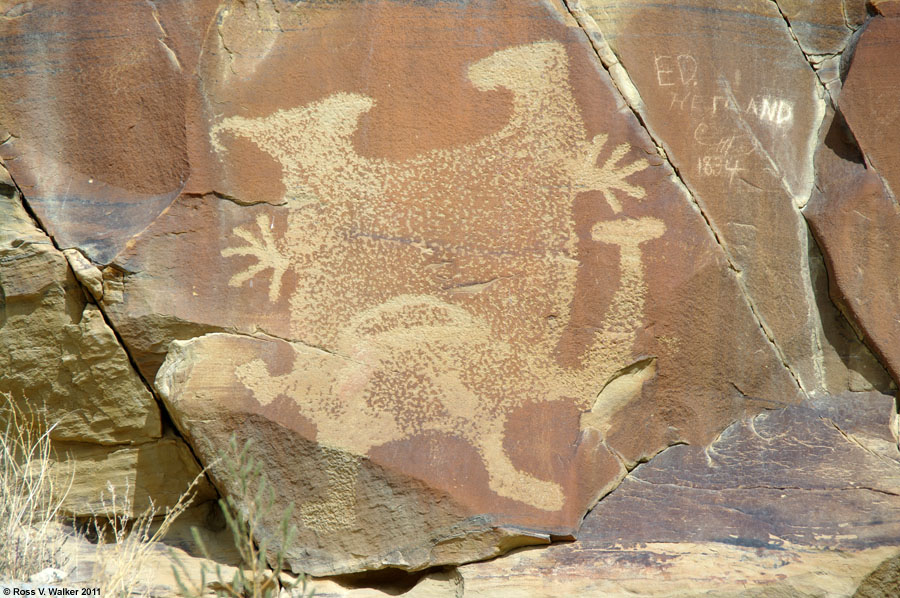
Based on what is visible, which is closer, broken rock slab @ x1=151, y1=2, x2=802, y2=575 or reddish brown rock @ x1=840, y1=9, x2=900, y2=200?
broken rock slab @ x1=151, y1=2, x2=802, y2=575

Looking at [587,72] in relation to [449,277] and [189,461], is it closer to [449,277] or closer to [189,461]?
[449,277]

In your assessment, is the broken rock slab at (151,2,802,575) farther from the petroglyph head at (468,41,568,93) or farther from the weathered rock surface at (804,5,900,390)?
the weathered rock surface at (804,5,900,390)

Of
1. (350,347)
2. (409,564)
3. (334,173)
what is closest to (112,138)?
(334,173)

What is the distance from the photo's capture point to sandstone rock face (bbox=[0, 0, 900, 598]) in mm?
1876

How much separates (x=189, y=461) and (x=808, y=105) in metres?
1.93

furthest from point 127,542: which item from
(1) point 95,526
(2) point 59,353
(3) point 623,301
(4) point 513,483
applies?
(3) point 623,301

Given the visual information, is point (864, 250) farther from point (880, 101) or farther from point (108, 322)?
point (108, 322)

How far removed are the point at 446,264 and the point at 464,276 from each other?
0.18 feet

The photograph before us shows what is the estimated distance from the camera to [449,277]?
A: 195 centimetres

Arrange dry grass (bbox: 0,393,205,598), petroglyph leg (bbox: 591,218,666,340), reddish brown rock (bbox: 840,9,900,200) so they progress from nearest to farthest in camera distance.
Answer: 1. dry grass (bbox: 0,393,205,598)
2. petroglyph leg (bbox: 591,218,666,340)
3. reddish brown rock (bbox: 840,9,900,200)

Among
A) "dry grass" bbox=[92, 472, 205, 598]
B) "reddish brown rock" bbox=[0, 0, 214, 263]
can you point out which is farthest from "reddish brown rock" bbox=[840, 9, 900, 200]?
"dry grass" bbox=[92, 472, 205, 598]

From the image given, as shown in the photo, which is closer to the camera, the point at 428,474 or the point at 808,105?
the point at 428,474

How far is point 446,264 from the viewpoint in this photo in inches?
77.1

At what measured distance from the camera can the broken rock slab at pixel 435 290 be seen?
1.88m
